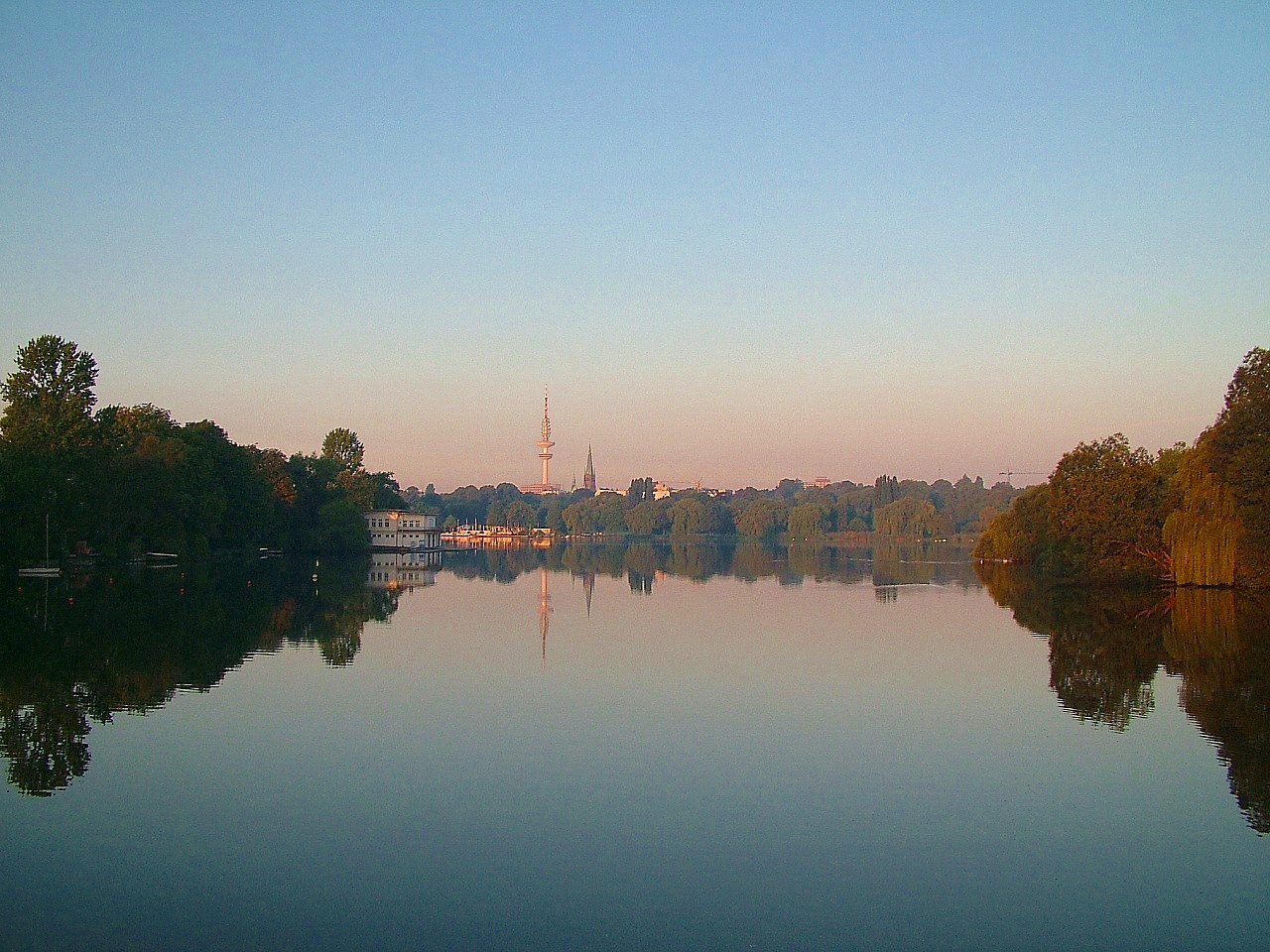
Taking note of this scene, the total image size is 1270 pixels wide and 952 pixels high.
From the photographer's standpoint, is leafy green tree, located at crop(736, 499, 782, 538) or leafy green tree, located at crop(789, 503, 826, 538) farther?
leafy green tree, located at crop(736, 499, 782, 538)

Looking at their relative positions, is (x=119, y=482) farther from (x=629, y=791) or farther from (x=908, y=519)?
(x=908, y=519)

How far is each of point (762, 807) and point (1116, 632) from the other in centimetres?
1998

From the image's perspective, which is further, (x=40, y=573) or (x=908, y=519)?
(x=908, y=519)

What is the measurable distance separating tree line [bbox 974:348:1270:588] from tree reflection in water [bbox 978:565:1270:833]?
5.63 feet

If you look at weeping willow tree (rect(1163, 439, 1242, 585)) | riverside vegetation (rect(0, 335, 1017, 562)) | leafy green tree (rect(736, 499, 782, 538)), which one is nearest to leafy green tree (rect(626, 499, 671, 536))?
leafy green tree (rect(736, 499, 782, 538))

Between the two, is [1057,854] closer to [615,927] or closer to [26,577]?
[615,927]

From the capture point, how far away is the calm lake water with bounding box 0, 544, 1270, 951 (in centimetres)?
820

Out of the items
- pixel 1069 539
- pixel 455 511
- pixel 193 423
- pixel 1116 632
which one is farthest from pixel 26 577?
pixel 455 511

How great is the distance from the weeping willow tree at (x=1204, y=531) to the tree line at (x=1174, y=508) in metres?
0.04

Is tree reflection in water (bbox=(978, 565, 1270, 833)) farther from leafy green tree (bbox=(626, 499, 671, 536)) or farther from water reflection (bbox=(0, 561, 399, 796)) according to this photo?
leafy green tree (bbox=(626, 499, 671, 536))

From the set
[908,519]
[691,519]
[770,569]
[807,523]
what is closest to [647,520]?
[691,519]

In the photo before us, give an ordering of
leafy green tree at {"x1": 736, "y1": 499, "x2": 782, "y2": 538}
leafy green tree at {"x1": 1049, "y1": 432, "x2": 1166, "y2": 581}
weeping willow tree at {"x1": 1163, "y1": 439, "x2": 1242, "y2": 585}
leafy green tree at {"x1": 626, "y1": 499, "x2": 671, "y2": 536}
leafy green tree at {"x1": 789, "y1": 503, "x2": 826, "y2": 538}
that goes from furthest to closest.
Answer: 1. leafy green tree at {"x1": 626, "y1": 499, "x2": 671, "y2": 536}
2. leafy green tree at {"x1": 736, "y1": 499, "x2": 782, "y2": 538}
3. leafy green tree at {"x1": 789, "y1": 503, "x2": 826, "y2": 538}
4. leafy green tree at {"x1": 1049, "y1": 432, "x2": 1166, "y2": 581}
5. weeping willow tree at {"x1": 1163, "y1": 439, "x2": 1242, "y2": 585}

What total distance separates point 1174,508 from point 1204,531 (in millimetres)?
4177

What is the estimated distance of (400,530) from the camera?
9800cm
